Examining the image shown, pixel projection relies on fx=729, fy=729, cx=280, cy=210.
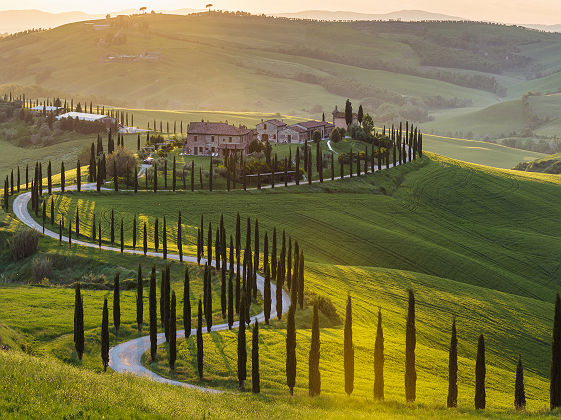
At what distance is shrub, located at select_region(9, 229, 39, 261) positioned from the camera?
9850 centimetres

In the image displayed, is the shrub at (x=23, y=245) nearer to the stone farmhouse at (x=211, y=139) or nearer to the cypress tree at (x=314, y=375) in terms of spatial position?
the cypress tree at (x=314, y=375)

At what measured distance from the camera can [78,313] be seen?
6056 centimetres

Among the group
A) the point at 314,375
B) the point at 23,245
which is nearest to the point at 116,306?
the point at 314,375

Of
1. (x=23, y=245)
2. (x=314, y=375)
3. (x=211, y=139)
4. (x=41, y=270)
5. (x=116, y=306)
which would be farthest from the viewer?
(x=211, y=139)

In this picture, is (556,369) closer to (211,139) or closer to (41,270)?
(41,270)

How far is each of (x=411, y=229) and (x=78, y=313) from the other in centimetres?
8538

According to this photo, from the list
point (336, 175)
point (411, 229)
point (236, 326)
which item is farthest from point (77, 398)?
point (336, 175)

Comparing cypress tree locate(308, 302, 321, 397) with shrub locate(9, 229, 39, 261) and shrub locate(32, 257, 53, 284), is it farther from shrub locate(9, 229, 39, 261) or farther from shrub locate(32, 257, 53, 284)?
shrub locate(9, 229, 39, 261)

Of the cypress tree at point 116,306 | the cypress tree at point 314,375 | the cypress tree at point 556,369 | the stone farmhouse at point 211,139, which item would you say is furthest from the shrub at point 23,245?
the stone farmhouse at point 211,139

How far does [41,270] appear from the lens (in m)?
92.1

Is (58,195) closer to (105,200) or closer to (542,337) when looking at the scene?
(105,200)

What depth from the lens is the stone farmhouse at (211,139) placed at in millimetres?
170625

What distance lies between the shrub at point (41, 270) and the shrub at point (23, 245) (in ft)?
19.2

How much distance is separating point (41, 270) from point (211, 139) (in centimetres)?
8451
